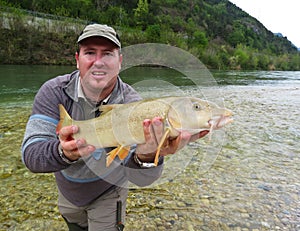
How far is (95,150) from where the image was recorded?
2.19 meters

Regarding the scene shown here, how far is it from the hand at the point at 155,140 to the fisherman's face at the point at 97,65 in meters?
0.64

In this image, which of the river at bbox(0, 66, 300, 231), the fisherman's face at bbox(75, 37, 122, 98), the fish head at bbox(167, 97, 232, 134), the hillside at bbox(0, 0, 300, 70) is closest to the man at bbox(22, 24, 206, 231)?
the fisherman's face at bbox(75, 37, 122, 98)

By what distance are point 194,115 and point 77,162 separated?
1121mm

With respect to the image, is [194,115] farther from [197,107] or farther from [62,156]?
[62,156]

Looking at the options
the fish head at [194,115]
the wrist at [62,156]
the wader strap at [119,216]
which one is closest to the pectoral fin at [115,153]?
the wrist at [62,156]

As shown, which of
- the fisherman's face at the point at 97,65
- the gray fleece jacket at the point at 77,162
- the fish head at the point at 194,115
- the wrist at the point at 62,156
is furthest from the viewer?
the fisherman's face at the point at 97,65

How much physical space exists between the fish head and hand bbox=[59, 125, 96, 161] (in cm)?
62

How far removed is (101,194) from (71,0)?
179 feet

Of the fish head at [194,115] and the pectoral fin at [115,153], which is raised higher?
the fish head at [194,115]

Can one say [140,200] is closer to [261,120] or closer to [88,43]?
[88,43]

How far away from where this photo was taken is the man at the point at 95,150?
2.11 meters

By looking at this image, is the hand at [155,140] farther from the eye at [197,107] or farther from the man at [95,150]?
the eye at [197,107]

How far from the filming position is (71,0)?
50031mm

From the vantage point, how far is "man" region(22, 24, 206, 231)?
2.11 m
